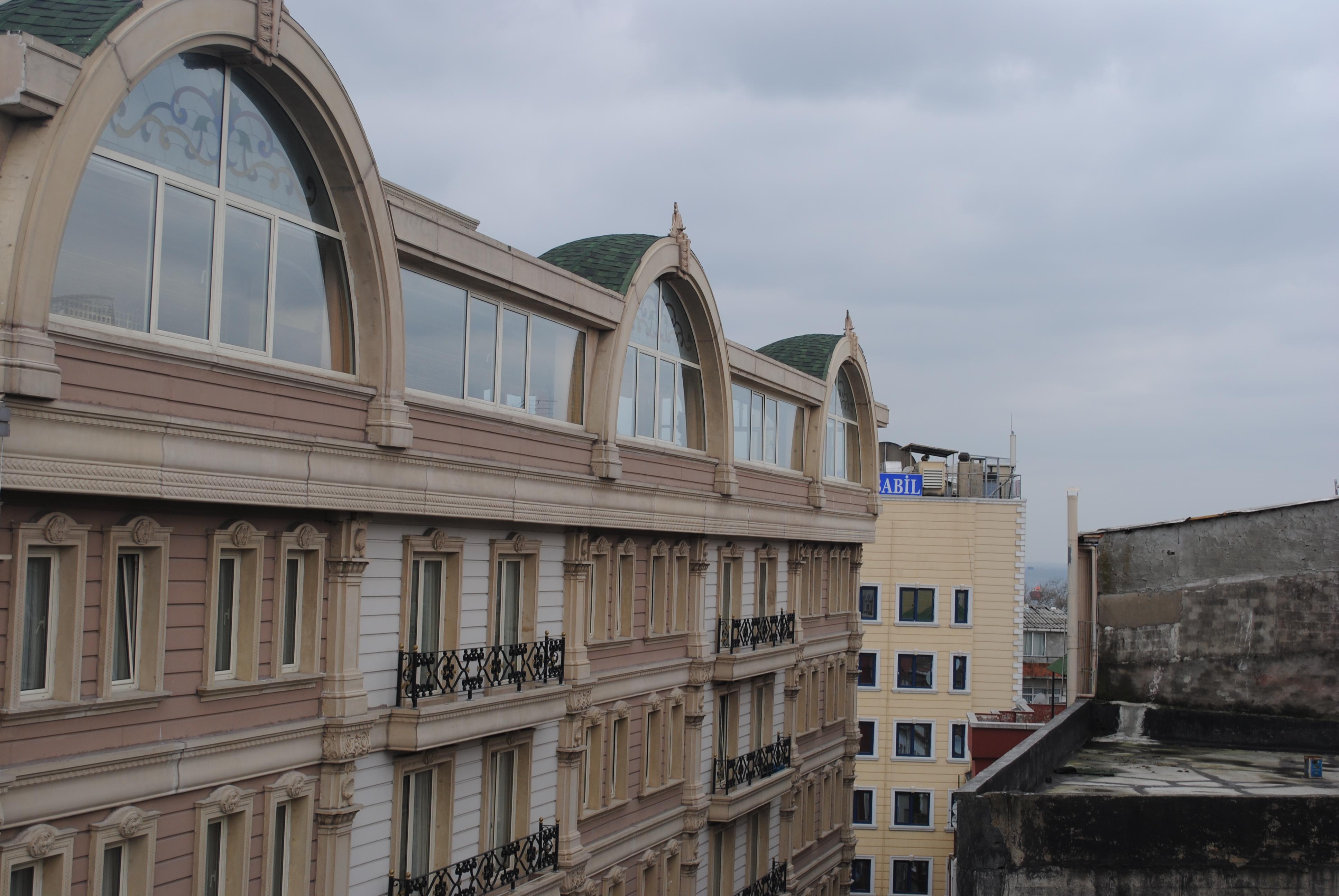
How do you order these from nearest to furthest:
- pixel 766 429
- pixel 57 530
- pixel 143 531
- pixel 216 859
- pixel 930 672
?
1. pixel 57 530
2. pixel 143 531
3. pixel 216 859
4. pixel 766 429
5. pixel 930 672

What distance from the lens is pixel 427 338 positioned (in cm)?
1888

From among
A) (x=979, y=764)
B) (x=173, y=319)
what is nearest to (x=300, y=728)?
(x=173, y=319)

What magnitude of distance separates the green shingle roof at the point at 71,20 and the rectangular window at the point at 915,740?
167 feet

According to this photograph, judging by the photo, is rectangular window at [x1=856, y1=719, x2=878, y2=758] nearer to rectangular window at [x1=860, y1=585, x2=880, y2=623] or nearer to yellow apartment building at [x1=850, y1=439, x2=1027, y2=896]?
yellow apartment building at [x1=850, y1=439, x2=1027, y2=896]

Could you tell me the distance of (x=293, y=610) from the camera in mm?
16203

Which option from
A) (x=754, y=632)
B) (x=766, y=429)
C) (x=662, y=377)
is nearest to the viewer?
(x=662, y=377)

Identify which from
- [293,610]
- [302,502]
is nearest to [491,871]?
[293,610]

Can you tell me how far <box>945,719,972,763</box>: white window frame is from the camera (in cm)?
5681

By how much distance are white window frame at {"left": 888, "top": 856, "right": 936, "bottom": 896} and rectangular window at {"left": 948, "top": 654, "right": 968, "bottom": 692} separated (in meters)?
7.84

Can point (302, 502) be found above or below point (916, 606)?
above

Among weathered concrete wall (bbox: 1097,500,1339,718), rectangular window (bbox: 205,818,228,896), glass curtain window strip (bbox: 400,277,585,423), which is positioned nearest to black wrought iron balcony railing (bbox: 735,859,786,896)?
weathered concrete wall (bbox: 1097,500,1339,718)

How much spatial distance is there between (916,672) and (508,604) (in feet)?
130

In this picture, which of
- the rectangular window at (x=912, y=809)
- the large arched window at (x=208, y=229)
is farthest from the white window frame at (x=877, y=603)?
the large arched window at (x=208, y=229)

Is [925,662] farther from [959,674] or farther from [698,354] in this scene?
[698,354]
